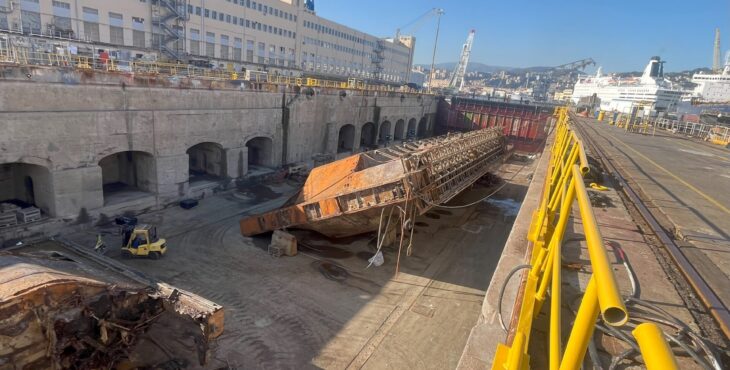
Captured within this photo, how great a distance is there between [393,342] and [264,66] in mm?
54357

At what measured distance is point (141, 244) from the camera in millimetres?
11805

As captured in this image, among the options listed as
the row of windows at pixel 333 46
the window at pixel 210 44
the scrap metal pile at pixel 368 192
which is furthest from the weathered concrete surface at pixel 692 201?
the row of windows at pixel 333 46

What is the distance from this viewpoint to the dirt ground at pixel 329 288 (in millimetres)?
8430

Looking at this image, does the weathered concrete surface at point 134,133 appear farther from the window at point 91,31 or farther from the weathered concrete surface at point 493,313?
the window at point 91,31

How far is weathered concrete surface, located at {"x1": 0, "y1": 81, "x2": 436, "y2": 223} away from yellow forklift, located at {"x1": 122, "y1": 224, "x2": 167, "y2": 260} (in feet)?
11.2


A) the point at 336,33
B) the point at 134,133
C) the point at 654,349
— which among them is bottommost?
the point at 134,133

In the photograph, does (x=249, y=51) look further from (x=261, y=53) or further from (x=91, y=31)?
(x=91, y=31)

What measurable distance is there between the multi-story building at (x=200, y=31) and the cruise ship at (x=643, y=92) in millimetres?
51183

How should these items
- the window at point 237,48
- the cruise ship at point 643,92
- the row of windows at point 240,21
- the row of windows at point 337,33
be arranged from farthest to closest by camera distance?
the row of windows at point 337,33 < the cruise ship at point 643,92 < the window at point 237,48 < the row of windows at point 240,21

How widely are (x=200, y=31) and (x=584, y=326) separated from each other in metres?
52.3

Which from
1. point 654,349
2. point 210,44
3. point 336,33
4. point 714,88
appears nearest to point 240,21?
point 210,44

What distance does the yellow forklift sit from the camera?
1178cm

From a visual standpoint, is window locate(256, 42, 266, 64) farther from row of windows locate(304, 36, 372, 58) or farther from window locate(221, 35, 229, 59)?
row of windows locate(304, 36, 372, 58)

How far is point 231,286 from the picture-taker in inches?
423
